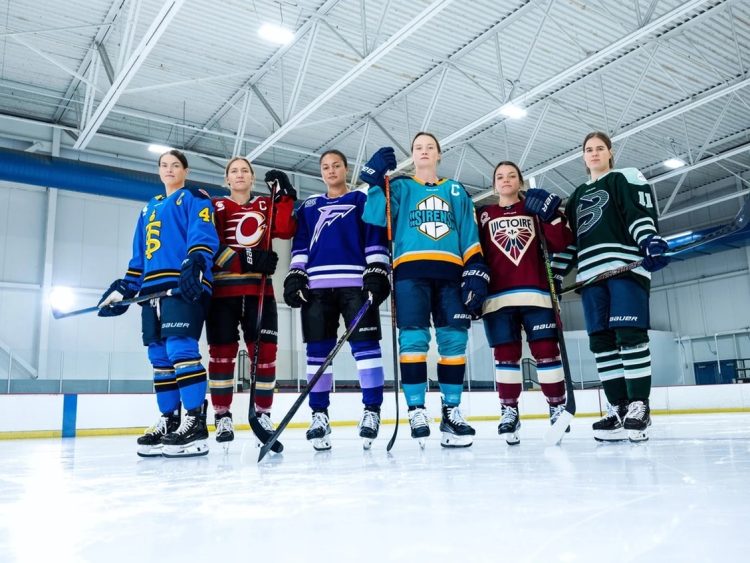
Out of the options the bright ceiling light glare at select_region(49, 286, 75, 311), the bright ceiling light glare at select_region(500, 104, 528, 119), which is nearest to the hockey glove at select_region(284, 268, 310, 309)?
the bright ceiling light glare at select_region(500, 104, 528, 119)

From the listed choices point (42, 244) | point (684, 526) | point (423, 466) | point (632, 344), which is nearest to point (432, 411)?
point (632, 344)

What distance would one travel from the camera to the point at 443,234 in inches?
102

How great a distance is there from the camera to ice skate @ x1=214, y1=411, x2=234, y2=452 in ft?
8.47

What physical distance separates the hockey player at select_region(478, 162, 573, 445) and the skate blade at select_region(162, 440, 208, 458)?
1172mm

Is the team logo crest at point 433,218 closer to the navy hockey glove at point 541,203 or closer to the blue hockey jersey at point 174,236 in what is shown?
the navy hockey glove at point 541,203

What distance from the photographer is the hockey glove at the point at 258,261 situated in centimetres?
268

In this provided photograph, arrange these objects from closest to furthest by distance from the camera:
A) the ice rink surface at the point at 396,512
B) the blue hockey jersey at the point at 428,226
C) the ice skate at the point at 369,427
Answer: the ice rink surface at the point at 396,512, the ice skate at the point at 369,427, the blue hockey jersey at the point at 428,226

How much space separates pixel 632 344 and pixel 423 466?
114 cm

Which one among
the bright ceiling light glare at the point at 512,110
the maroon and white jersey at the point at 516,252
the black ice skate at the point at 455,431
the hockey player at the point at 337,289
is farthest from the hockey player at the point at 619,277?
the bright ceiling light glare at the point at 512,110

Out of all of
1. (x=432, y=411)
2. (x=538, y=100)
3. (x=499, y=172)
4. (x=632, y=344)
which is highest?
(x=538, y=100)

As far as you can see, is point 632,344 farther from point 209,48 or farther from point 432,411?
point 209,48

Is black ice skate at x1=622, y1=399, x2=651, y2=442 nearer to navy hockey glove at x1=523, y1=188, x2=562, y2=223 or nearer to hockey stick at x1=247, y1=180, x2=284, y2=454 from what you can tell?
navy hockey glove at x1=523, y1=188, x2=562, y2=223

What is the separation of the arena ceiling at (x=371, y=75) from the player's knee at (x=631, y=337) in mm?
4304

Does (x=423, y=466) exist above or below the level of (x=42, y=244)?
below
